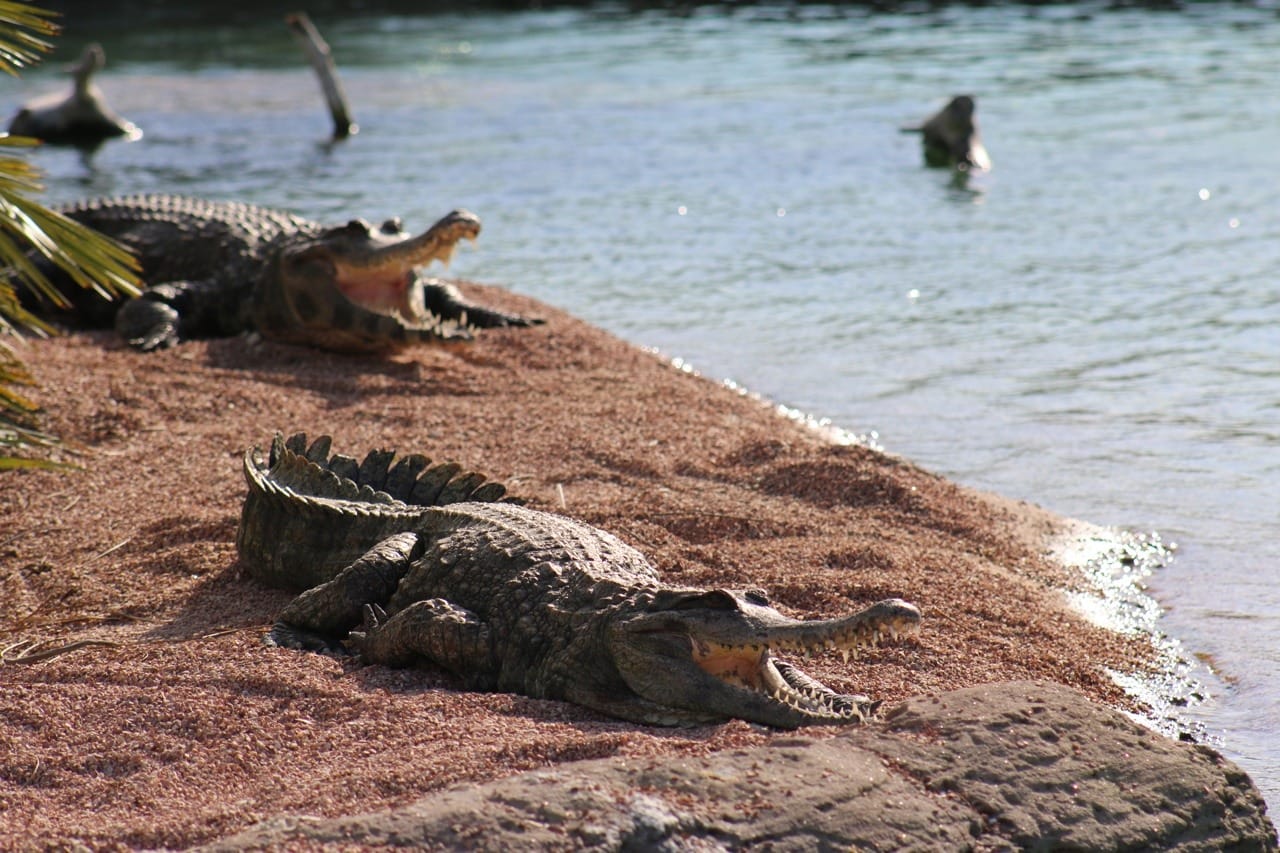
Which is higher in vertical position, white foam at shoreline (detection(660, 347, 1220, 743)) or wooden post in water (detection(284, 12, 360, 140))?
wooden post in water (detection(284, 12, 360, 140))

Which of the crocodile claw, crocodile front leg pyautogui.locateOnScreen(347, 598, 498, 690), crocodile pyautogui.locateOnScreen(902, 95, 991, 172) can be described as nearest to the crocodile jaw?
the crocodile claw

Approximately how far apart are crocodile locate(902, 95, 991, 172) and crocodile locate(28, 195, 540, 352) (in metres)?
6.81

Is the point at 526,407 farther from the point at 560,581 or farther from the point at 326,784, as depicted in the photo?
the point at 326,784

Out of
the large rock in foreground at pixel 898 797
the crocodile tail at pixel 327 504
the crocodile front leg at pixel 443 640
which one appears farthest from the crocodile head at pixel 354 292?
the large rock in foreground at pixel 898 797

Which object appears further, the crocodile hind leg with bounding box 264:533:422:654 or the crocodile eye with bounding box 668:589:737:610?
the crocodile hind leg with bounding box 264:533:422:654

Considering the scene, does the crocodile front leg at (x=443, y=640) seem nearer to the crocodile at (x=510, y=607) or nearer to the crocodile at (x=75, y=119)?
the crocodile at (x=510, y=607)

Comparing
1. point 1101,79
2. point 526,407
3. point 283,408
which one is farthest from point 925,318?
point 1101,79

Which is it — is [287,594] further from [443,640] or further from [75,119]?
[75,119]

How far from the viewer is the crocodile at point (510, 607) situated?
11.6 feet

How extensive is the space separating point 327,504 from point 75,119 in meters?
13.9

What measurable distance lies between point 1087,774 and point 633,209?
9.69m

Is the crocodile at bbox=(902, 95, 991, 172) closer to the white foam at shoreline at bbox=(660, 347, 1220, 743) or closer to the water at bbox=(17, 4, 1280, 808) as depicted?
the water at bbox=(17, 4, 1280, 808)

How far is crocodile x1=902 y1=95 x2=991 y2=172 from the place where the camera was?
13938mm

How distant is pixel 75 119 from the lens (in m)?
16.8
